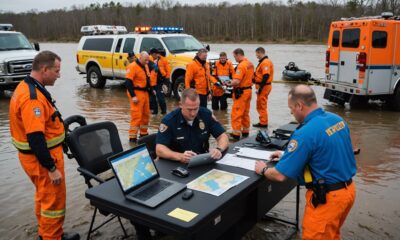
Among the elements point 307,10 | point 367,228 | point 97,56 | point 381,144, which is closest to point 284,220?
point 367,228

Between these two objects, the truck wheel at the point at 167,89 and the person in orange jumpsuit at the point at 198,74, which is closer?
the person in orange jumpsuit at the point at 198,74

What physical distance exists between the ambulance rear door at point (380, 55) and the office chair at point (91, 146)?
7.53 meters

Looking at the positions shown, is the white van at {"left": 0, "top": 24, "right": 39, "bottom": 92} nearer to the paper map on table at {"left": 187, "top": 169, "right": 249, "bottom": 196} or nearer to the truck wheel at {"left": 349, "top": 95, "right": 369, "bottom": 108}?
the truck wheel at {"left": 349, "top": 95, "right": 369, "bottom": 108}

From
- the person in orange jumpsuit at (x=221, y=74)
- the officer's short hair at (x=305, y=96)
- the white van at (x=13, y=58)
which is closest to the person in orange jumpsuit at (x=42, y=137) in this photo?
the officer's short hair at (x=305, y=96)

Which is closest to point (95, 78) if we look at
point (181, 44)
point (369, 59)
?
point (181, 44)

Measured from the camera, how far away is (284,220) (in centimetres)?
412

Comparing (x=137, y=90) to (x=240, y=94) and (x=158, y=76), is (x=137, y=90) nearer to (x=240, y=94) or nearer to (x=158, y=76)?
(x=240, y=94)

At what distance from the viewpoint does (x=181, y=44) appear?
39.8 ft

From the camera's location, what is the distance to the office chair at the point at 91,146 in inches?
142

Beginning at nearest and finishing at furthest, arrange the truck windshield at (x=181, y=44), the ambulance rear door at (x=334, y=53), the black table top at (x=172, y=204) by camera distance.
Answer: the black table top at (x=172, y=204) → the ambulance rear door at (x=334, y=53) → the truck windshield at (x=181, y=44)

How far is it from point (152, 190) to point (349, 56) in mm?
8640

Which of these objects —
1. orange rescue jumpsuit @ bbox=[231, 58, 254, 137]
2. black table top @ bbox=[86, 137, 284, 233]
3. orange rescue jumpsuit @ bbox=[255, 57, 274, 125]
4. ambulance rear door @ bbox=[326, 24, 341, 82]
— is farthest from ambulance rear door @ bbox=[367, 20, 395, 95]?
black table top @ bbox=[86, 137, 284, 233]

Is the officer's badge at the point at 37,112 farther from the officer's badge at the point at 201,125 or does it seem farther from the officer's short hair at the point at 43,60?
the officer's badge at the point at 201,125

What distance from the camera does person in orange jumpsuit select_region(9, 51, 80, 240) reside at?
3133mm
